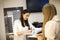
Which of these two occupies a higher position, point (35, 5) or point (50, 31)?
point (35, 5)

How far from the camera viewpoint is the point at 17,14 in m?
2.57

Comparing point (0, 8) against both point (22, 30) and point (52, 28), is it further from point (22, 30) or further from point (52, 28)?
A: point (52, 28)

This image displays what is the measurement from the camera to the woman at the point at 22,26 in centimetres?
254

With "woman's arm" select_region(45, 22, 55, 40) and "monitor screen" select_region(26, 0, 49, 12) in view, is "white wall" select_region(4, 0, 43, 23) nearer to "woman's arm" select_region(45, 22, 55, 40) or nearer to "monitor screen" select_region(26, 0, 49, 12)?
"monitor screen" select_region(26, 0, 49, 12)

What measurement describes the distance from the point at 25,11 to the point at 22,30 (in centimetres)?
34

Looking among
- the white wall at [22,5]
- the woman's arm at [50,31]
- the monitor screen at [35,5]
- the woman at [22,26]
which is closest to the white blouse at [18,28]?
the woman at [22,26]

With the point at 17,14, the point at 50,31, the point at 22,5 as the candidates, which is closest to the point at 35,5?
the point at 22,5

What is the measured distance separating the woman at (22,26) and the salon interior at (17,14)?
0.06 metres

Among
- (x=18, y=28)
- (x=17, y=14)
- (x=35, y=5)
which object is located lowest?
(x=18, y=28)

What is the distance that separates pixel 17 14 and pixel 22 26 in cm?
23

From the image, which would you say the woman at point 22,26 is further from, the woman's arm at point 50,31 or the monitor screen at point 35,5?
the woman's arm at point 50,31

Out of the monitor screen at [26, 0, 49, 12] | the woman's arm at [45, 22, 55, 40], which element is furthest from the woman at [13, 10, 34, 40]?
the woman's arm at [45, 22, 55, 40]

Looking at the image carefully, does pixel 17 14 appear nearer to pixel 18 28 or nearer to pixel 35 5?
pixel 18 28

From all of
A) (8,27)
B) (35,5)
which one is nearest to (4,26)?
(8,27)
